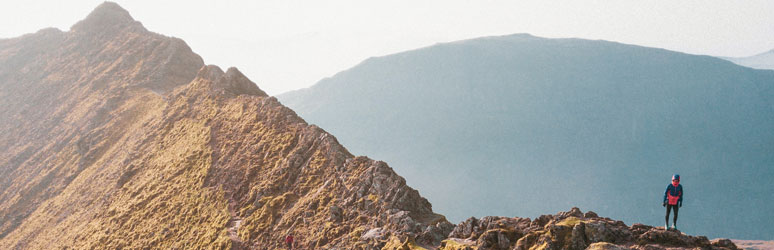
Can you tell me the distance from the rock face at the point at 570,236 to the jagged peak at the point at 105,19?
95362mm

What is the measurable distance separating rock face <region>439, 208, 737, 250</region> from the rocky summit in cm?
6

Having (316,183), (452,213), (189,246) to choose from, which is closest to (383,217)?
(316,183)

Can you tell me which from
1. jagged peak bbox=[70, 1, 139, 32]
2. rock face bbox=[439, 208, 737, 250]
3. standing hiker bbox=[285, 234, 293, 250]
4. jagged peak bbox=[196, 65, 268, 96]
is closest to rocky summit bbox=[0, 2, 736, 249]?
rock face bbox=[439, 208, 737, 250]

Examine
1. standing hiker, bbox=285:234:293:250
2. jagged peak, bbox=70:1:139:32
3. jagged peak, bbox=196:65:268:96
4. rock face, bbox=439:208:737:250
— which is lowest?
standing hiker, bbox=285:234:293:250

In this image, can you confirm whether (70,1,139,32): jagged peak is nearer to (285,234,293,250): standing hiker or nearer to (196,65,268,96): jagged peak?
(196,65,268,96): jagged peak

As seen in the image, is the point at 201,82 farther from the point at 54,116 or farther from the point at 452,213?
the point at 452,213

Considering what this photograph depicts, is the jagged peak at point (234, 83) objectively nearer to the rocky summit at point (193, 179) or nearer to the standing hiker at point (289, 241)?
the rocky summit at point (193, 179)

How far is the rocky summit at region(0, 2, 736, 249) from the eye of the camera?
22.9 m

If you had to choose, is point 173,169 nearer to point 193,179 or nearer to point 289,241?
point 193,179

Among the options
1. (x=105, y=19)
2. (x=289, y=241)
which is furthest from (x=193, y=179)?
(x=105, y=19)

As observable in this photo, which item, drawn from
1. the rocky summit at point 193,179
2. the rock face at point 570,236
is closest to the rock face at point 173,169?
the rocky summit at point 193,179

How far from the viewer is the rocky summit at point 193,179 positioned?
22.9m

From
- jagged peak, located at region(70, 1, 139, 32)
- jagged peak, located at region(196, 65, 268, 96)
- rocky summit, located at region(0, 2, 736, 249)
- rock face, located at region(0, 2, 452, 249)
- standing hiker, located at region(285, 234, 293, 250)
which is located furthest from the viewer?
jagged peak, located at region(70, 1, 139, 32)

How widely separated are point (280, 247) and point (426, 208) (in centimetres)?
937
